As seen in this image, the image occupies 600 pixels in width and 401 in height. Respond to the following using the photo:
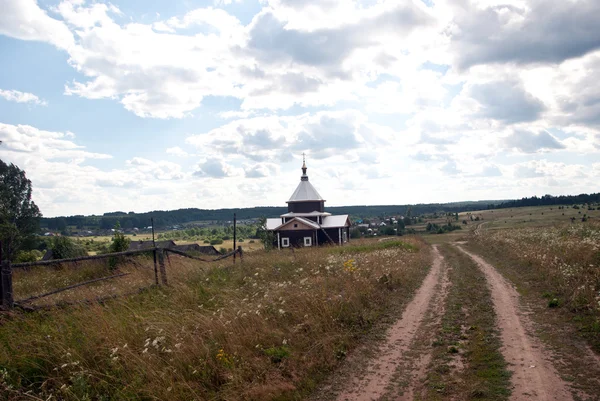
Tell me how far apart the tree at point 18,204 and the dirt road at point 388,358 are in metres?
52.4

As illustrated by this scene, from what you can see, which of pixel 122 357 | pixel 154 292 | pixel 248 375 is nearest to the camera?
pixel 248 375

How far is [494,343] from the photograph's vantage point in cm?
725

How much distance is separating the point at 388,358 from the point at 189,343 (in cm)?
333

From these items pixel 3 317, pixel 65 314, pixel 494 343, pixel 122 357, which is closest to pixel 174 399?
pixel 122 357

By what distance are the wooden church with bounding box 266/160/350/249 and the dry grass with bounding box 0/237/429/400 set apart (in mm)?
34883

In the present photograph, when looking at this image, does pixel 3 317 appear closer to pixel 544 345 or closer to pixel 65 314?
pixel 65 314

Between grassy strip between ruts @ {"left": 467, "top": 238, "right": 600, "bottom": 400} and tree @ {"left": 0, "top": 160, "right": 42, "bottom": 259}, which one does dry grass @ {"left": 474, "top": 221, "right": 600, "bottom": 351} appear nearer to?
grassy strip between ruts @ {"left": 467, "top": 238, "right": 600, "bottom": 400}

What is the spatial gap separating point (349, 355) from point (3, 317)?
6.55m

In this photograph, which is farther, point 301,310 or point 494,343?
point 301,310

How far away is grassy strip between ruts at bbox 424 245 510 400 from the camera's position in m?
5.42

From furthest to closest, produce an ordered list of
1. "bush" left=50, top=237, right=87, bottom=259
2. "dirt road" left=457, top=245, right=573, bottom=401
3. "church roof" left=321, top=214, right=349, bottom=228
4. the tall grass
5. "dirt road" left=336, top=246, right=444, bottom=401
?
"church roof" left=321, top=214, right=349, bottom=228 → "bush" left=50, top=237, right=87, bottom=259 → the tall grass → "dirt road" left=336, top=246, right=444, bottom=401 → "dirt road" left=457, top=245, right=573, bottom=401

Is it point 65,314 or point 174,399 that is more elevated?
point 65,314

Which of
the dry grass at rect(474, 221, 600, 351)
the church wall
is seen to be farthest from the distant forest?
the dry grass at rect(474, 221, 600, 351)

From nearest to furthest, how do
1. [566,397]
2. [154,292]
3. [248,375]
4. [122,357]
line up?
[566,397], [248,375], [122,357], [154,292]
